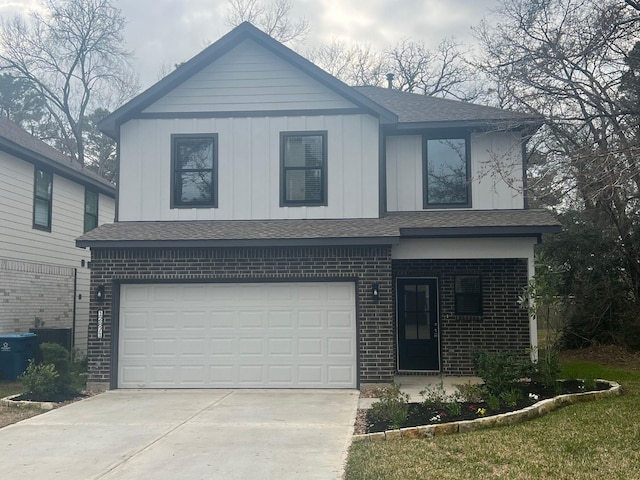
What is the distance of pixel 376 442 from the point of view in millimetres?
7691

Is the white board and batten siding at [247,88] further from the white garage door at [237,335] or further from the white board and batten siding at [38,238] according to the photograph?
the white board and batten siding at [38,238]

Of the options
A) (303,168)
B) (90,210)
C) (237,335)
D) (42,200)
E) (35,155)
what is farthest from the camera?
(90,210)

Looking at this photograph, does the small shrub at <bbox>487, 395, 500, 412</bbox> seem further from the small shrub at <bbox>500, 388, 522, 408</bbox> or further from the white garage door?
the white garage door

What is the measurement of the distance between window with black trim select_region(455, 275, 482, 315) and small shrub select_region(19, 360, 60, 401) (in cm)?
791

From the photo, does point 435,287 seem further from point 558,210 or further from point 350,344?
point 558,210

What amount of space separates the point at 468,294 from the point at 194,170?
6.28m

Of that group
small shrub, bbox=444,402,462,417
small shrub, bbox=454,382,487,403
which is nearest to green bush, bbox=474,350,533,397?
small shrub, bbox=454,382,487,403

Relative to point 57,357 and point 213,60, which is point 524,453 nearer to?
point 57,357

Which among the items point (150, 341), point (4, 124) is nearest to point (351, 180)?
point (150, 341)

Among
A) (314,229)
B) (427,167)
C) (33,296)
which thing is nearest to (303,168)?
(314,229)

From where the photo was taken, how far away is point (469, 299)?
13.4m

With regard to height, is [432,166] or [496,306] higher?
[432,166]

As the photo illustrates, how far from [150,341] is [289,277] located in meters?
2.95

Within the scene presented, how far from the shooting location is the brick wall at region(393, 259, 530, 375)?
13094 millimetres
